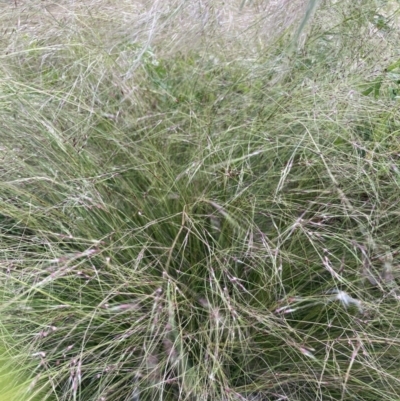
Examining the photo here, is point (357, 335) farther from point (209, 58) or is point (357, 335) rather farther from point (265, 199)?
point (209, 58)

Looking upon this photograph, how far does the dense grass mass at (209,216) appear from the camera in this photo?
Answer: 0.92 metres

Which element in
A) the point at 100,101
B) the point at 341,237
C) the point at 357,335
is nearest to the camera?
the point at 357,335

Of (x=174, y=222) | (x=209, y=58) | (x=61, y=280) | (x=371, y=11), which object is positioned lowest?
(x=61, y=280)

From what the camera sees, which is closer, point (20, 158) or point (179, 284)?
point (179, 284)

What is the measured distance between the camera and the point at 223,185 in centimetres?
111

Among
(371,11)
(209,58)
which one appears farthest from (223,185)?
(371,11)

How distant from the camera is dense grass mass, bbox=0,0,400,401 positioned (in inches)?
36.1

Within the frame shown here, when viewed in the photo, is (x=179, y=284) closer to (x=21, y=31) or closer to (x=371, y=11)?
(x=371, y=11)

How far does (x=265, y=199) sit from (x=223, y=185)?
10 cm

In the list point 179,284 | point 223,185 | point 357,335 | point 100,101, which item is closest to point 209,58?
point 100,101

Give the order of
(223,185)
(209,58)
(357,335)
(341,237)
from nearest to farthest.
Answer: (357,335)
(341,237)
(223,185)
(209,58)

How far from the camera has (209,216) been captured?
1039 mm

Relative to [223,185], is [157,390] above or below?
below

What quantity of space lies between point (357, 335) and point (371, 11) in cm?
83
